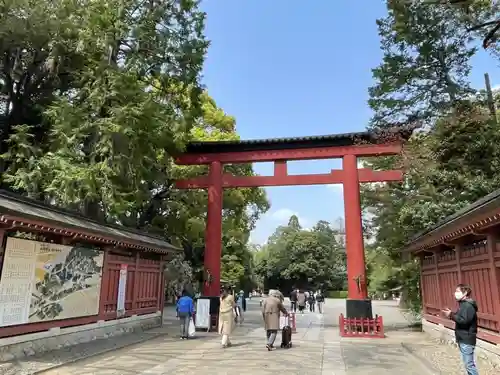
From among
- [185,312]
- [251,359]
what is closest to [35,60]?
[185,312]

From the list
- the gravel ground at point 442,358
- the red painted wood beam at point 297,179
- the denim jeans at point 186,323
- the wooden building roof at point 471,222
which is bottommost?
the gravel ground at point 442,358

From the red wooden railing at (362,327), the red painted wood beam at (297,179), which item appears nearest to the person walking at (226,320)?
the red wooden railing at (362,327)

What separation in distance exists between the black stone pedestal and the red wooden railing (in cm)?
34

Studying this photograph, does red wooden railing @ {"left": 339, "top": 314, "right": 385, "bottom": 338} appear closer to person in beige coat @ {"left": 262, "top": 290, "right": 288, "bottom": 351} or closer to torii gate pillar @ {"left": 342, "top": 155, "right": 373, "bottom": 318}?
torii gate pillar @ {"left": 342, "top": 155, "right": 373, "bottom": 318}

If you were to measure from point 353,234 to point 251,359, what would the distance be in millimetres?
7205

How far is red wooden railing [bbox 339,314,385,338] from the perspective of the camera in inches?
512

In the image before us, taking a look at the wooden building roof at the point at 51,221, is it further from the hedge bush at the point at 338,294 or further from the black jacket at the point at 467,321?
the hedge bush at the point at 338,294

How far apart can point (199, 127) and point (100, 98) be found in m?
9.58

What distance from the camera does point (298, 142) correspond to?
52.5ft

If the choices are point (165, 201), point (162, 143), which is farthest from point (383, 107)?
point (165, 201)

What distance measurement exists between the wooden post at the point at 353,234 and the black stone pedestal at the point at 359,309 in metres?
0.18

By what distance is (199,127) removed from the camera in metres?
23.2

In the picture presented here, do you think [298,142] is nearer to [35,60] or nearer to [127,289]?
[127,289]

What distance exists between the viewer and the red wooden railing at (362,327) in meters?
13.0
